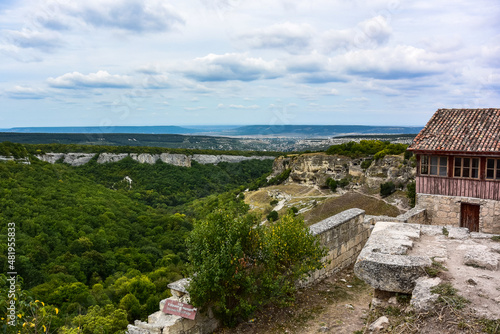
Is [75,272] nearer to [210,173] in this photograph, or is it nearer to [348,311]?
[348,311]

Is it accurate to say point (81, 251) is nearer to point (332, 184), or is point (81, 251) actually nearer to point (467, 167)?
point (467, 167)

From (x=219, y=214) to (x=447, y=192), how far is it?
371 inches

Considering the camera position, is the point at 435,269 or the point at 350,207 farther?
the point at 350,207

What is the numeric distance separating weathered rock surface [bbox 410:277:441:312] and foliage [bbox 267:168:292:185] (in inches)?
1411

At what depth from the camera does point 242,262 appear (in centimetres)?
539

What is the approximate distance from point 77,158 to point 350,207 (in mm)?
50482

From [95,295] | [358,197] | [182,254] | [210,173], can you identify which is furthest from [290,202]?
[210,173]

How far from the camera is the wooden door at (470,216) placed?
36.8 ft

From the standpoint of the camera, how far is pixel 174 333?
16.1 feet

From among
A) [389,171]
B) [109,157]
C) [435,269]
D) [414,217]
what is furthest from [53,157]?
[435,269]

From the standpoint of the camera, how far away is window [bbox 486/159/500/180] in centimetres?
1076

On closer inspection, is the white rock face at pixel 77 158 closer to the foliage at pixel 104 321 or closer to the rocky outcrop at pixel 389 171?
the rocky outcrop at pixel 389 171

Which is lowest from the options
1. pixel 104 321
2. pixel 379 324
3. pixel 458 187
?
pixel 104 321

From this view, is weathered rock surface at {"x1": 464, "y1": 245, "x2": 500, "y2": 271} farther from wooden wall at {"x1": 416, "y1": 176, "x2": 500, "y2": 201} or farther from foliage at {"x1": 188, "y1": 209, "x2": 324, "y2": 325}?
wooden wall at {"x1": 416, "y1": 176, "x2": 500, "y2": 201}
